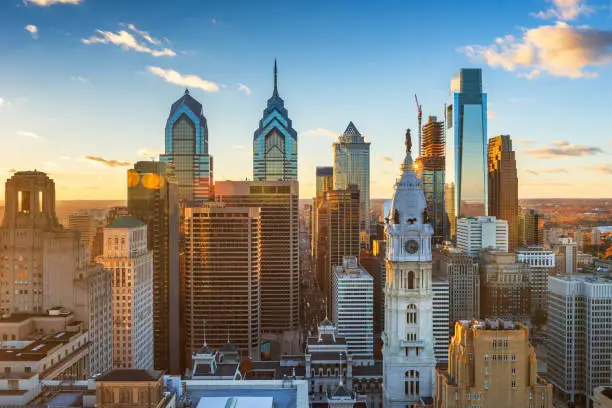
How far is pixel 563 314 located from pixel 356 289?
3188 centimetres

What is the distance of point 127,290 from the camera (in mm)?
81812

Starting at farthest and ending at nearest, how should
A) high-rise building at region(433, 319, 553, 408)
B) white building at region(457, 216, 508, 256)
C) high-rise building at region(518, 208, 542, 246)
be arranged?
1. white building at region(457, 216, 508, 256)
2. high-rise building at region(518, 208, 542, 246)
3. high-rise building at region(433, 319, 553, 408)

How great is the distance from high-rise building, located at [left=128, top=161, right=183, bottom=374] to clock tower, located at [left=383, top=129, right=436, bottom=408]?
46872 millimetres

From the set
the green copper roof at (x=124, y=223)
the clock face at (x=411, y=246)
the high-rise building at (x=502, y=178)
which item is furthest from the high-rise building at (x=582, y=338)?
the high-rise building at (x=502, y=178)

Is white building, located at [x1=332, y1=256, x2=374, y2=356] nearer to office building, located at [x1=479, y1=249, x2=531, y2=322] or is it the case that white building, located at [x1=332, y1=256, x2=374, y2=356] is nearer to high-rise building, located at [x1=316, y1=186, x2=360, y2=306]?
office building, located at [x1=479, y1=249, x2=531, y2=322]

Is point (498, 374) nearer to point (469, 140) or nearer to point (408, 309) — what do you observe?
point (408, 309)

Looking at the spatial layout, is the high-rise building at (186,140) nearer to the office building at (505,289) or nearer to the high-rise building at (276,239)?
the high-rise building at (276,239)

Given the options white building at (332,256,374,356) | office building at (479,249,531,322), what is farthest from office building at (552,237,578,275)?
white building at (332,256,374,356)

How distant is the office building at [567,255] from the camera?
12306 centimetres

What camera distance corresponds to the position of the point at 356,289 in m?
100

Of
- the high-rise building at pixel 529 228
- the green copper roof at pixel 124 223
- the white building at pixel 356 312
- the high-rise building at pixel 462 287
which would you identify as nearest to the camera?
the green copper roof at pixel 124 223

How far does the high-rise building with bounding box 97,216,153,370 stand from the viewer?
8025cm

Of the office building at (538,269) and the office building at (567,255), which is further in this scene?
the office building at (538,269)

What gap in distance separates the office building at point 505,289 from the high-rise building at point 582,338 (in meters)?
38.9
